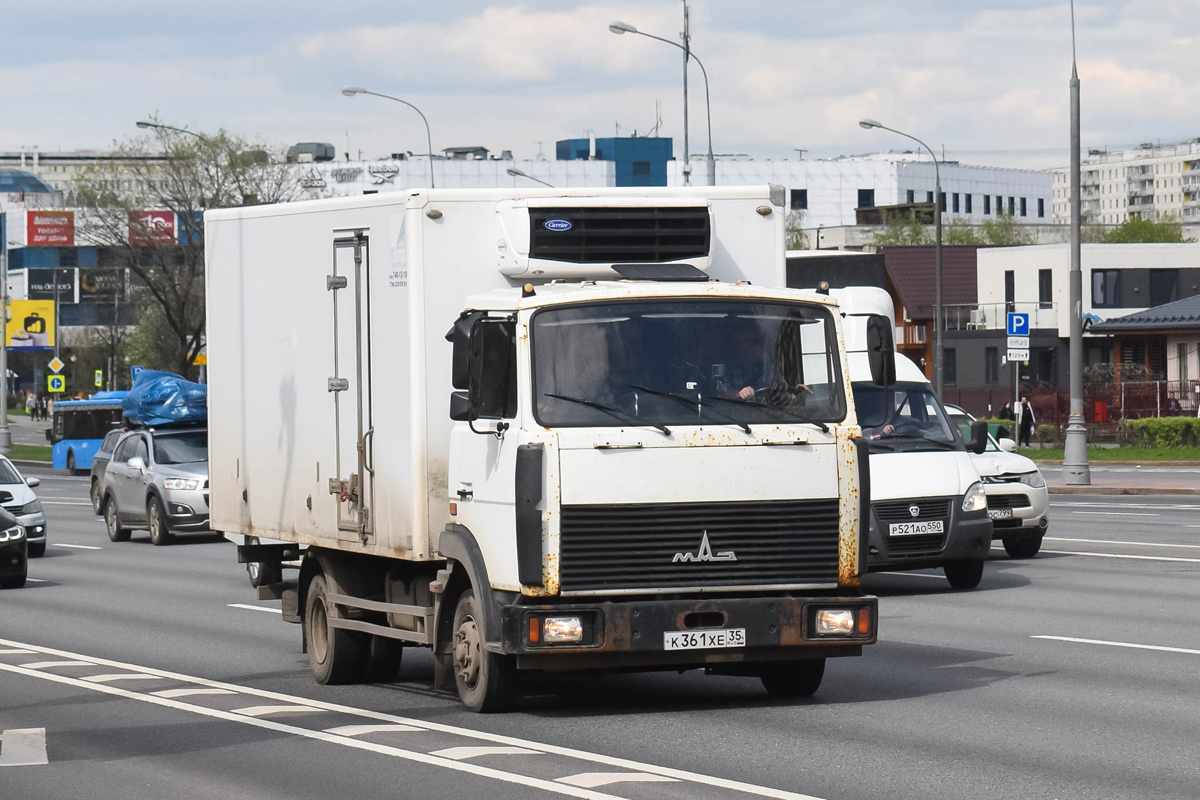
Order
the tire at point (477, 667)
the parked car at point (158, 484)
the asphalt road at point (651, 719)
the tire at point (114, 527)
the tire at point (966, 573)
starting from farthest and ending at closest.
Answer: the tire at point (114, 527) → the parked car at point (158, 484) → the tire at point (966, 573) → the tire at point (477, 667) → the asphalt road at point (651, 719)

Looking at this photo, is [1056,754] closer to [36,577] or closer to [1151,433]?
[36,577]

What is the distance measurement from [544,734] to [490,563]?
0.97 metres

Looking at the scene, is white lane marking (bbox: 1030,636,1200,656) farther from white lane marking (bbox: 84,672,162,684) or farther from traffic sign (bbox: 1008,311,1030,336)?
traffic sign (bbox: 1008,311,1030,336)

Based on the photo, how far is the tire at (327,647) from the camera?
1238 centimetres

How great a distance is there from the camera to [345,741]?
9938mm

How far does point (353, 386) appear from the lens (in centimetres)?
1169

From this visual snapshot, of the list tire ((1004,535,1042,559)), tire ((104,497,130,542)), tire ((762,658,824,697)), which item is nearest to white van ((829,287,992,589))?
tire ((1004,535,1042,559))

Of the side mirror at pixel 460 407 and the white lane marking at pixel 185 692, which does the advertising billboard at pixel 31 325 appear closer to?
the white lane marking at pixel 185 692

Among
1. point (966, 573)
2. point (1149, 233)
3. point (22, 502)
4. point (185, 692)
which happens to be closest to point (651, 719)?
point (185, 692)

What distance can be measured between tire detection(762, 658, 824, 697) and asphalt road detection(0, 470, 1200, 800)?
130 mm

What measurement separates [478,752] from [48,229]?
502 feet

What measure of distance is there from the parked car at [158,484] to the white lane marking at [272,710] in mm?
16601

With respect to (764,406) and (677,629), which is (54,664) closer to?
(677,629)

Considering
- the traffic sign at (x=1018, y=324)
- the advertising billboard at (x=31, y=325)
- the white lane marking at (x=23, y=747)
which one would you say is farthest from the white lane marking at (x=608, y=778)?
the advertising billboard at (x=31, y=325)
